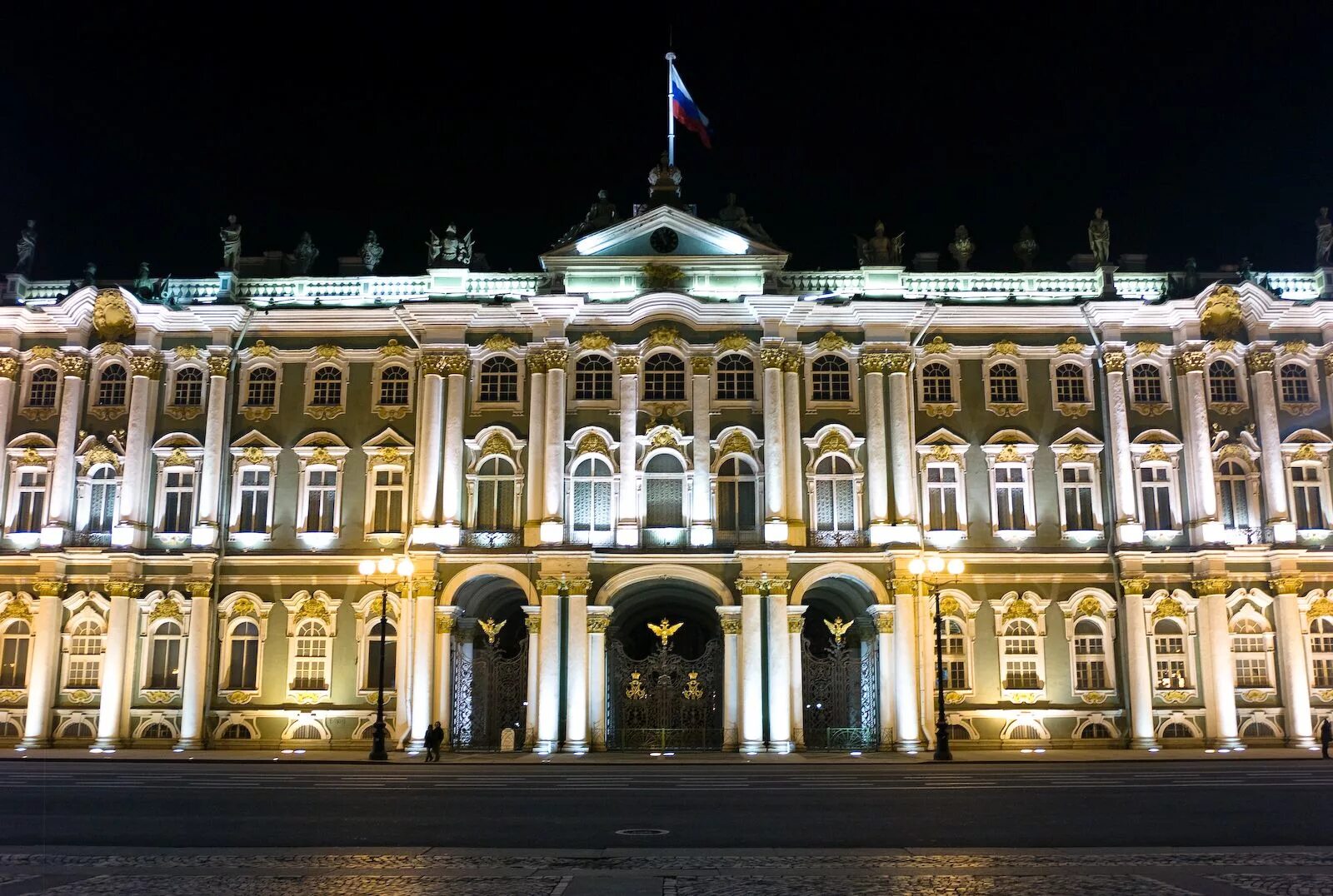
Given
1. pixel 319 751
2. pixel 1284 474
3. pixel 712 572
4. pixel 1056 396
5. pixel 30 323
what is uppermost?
pixel 30 323

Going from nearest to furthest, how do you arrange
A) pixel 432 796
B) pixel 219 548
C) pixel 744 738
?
1. pixel 432 796
2. pixel 744 738
3. pixel 219 548

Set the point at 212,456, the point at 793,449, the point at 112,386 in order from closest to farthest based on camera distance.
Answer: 1. the point at 793,449
2. the point at 212,456
3. the point at 112,386

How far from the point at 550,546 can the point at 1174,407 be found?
71.5 ft

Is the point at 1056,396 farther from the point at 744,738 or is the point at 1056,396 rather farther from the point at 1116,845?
the point at 1116,845

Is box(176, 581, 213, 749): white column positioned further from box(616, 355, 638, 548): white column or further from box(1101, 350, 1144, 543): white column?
box(1101, 350, 1144, 543): white column

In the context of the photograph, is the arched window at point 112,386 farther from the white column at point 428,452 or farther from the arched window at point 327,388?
the white column at point 428,452

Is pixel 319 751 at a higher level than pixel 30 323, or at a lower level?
lower

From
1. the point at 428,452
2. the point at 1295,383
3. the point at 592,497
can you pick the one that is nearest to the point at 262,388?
the point at 428,452

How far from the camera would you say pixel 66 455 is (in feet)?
140

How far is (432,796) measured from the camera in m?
22.3

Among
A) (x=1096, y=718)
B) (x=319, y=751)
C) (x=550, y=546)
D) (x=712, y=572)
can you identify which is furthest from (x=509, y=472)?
(x=1096, y=718)

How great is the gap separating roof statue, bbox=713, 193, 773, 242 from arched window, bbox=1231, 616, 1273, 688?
66.6 ft

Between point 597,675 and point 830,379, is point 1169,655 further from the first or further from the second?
point 597,675

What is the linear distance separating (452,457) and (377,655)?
22.8ft
